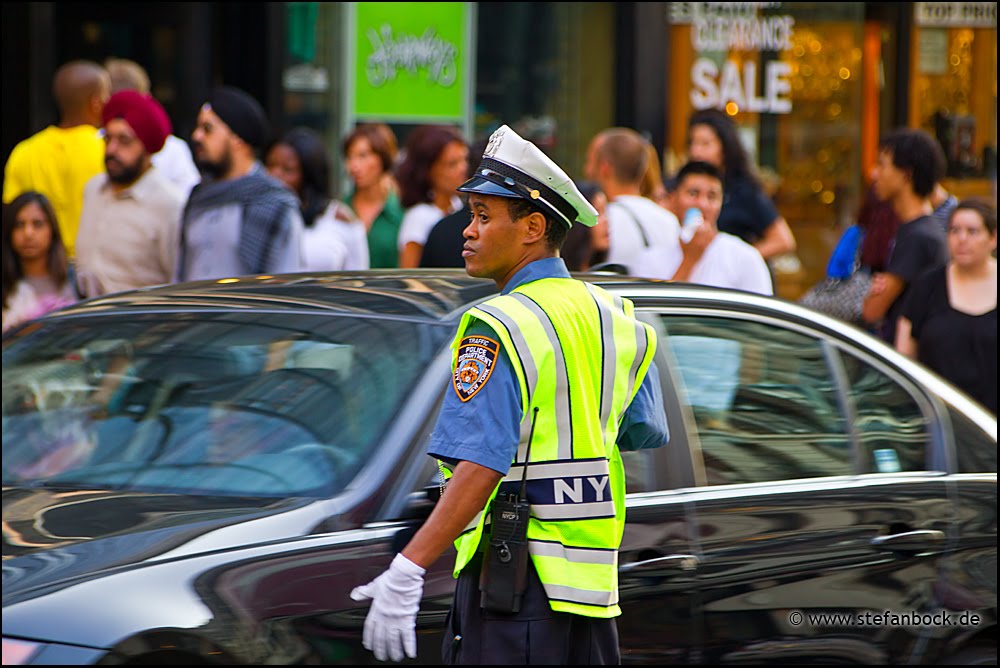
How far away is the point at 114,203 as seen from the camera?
6.63 metres

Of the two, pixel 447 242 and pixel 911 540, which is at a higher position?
pixel 447 242

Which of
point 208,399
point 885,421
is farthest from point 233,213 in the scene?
point 885,421

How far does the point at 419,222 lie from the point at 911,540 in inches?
142

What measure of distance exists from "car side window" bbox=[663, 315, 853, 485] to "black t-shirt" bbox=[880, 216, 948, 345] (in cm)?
317

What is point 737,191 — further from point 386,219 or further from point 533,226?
point 533,226

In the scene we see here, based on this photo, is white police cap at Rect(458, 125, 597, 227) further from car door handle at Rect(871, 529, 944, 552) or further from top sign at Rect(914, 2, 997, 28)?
top sign at Rect(914, 2, 997, 28)

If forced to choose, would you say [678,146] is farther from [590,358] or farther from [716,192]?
[590,358]

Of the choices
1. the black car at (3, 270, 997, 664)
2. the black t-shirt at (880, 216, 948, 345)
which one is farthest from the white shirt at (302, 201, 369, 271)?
the black car at (3, 270, 997, 664)

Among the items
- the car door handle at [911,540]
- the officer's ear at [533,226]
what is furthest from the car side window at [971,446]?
the officer's ear at [533,226]

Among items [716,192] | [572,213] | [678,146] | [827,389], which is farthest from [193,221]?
[678,146]

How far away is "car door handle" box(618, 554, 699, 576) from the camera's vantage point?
3.62m

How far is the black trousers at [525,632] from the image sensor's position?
9.57 feet

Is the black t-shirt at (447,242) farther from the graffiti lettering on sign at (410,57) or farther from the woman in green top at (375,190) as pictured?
the graffiti lettering on sign at (410,57)

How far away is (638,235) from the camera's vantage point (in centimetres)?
673
